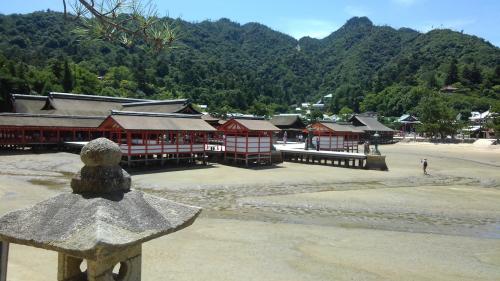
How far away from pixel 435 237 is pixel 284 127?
155 feet

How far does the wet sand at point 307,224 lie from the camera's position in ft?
33.2

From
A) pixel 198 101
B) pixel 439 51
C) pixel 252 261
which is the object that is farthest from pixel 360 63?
pixel 252 261

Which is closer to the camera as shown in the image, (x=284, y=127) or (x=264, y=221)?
(x=264, y=221)

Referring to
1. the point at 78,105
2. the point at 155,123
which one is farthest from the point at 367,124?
the point at 155,123

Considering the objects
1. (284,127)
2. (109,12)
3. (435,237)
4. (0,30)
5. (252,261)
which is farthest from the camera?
(0,30)

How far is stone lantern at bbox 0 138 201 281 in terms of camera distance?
3.61 meters

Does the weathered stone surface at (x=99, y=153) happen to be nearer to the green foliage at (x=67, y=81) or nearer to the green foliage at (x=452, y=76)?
the green foliage at (x=67, y=81)

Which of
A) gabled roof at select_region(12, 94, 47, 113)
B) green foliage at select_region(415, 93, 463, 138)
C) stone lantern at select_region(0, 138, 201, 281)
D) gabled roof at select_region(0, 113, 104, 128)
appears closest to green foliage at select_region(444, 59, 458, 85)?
green foliage at select_region(415, 93, 463, 138)

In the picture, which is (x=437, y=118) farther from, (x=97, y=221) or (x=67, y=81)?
(x=97, y=221)

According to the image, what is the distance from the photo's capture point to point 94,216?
3752 mm

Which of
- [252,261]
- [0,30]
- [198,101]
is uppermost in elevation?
[0,30]

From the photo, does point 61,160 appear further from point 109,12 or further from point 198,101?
point 198,101

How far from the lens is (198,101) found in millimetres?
107438

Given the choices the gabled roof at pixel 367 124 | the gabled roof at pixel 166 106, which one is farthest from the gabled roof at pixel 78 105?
the gabled roof at pixel 367 124
